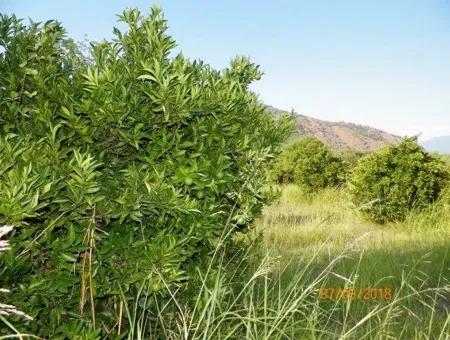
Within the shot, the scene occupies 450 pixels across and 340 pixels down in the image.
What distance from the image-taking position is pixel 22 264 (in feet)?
8.72

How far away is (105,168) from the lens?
345cm

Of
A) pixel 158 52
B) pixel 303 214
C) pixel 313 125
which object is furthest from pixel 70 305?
pixel 313 125

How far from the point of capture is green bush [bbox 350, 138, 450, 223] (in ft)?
37.9

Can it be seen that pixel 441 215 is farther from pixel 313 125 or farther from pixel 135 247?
pixel 313 125

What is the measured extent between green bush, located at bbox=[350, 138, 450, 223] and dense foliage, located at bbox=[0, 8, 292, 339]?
8.31 metres

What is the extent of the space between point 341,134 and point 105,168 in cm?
8943

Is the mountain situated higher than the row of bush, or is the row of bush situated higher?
Result: the mountain

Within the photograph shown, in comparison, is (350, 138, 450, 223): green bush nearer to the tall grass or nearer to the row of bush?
the row of bush

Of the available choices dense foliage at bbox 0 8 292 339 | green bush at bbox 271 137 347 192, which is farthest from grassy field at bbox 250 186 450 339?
green bush at bbox 271 137 347 192

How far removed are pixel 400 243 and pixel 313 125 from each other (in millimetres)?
82704

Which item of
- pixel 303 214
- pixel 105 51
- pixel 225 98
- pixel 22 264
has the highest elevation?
pixel 105 51
